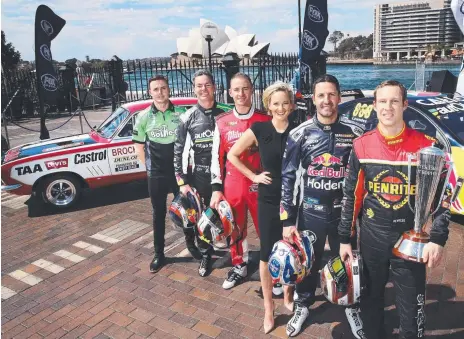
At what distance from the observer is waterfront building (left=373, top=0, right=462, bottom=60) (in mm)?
133625

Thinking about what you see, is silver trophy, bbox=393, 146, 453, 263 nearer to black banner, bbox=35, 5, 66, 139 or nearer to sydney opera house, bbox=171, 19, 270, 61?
black banner, bbox=35, 5, 66, 139

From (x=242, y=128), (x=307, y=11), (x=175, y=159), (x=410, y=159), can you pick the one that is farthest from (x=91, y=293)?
(x=307, y=11)

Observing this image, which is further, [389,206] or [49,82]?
[49,82]

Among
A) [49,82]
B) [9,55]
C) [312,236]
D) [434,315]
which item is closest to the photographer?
[312,236]

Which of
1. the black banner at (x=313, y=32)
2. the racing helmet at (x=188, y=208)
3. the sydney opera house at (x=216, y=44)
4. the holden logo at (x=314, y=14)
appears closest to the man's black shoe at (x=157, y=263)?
the racing helmet at (x=188, y=208)

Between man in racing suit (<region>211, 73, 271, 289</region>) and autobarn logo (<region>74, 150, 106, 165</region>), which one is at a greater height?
man in racing suit (<region>211, 73, 271, 289</region>)

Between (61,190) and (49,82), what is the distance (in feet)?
14.3

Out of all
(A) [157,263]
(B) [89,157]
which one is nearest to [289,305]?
(A) [157,263]

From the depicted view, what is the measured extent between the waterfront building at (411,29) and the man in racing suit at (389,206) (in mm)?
144951

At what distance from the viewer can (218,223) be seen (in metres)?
3.69

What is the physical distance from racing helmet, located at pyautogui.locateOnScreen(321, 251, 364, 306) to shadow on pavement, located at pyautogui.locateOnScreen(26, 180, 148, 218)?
538cm

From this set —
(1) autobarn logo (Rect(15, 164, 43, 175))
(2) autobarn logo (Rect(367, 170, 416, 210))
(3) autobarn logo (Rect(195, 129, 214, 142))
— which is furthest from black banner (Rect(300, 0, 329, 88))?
(2) autobarn logo (Rect(367, 170, 416, 210))

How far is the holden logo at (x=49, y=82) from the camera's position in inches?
386

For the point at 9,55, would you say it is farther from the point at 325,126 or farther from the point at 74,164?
the point at 325,126
